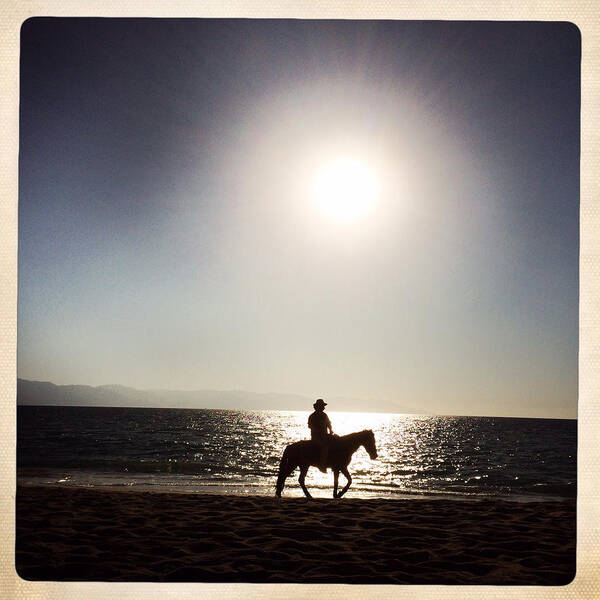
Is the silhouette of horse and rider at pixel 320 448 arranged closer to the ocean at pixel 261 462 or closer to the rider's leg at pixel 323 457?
the rider's leg at pixel 323 457

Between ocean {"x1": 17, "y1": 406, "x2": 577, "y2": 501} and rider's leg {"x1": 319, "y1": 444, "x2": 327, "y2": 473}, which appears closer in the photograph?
rider's leg {"x1": 319, "y1": 444, "x2": 327, "y2": 473}

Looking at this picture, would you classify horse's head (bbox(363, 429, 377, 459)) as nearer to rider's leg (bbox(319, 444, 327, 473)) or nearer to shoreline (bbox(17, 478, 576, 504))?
rider's leg (bbox(319, 444, 327, 473))

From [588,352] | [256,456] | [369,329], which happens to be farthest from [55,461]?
[369,329]

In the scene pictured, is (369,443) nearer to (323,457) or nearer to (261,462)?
(323,457)

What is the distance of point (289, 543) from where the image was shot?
148 inches

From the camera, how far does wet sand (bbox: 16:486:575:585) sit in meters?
3.35

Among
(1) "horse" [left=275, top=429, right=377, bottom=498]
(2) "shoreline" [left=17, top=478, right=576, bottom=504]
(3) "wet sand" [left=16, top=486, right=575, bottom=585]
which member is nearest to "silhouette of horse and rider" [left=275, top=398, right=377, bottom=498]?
(1) "horse" [left=275, top=429, right=377, bottom=498]

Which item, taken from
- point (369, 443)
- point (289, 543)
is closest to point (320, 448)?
point (369, 443)

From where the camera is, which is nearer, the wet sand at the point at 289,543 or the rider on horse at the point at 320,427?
the wet sand at the point at 289,543

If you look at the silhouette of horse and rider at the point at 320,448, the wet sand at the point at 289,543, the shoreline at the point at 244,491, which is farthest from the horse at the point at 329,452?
the shoreline at the point at 244,491

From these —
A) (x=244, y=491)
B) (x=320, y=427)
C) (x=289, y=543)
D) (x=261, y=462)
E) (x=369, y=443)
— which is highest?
(x=320, y=427)

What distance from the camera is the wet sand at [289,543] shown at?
11.0ft

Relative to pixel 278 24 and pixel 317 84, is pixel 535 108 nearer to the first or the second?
pixel 317 84

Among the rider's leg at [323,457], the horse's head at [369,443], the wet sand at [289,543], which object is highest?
the horse's head at [369,443]
